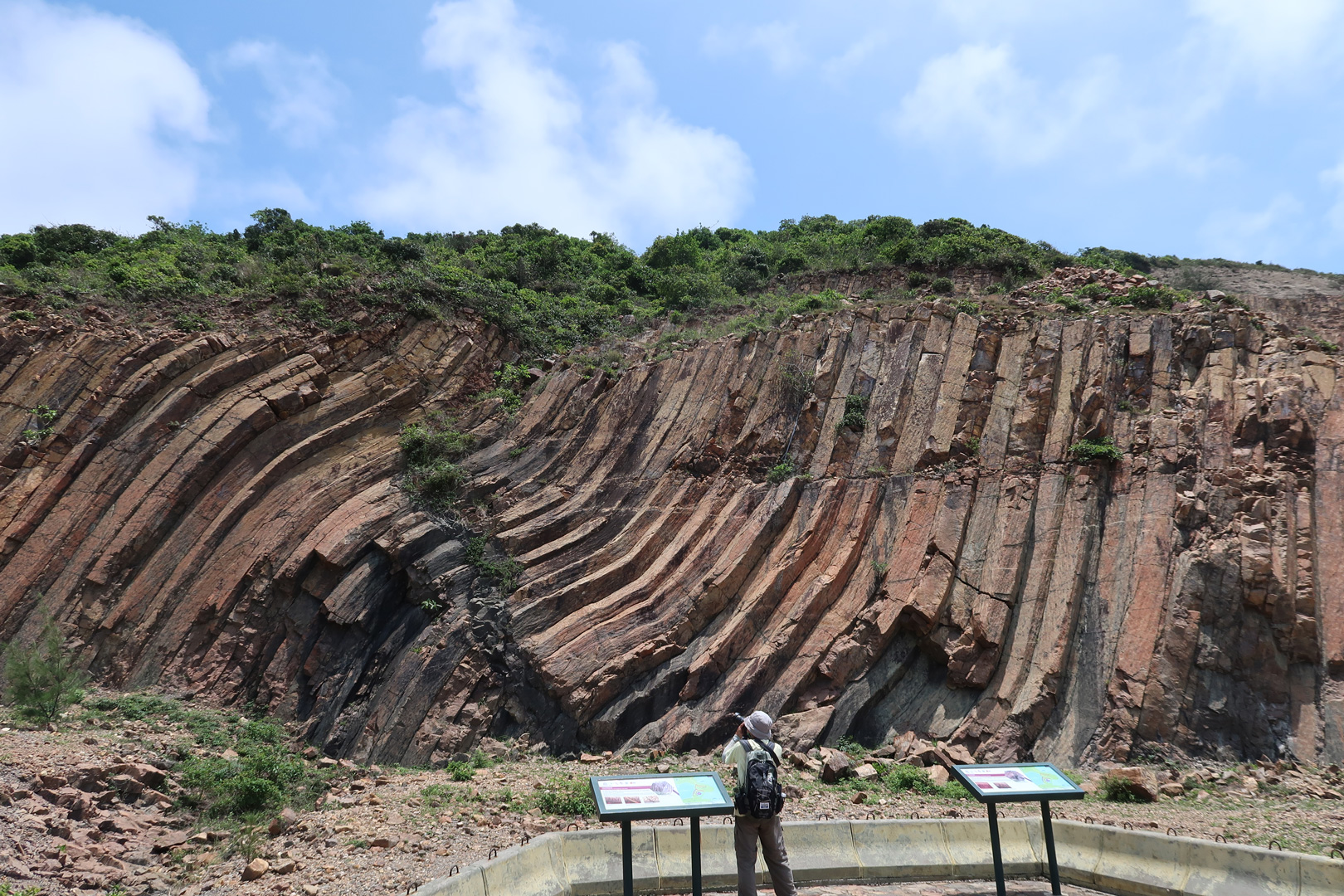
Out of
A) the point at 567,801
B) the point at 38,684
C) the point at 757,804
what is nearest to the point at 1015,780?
the point at 757,804

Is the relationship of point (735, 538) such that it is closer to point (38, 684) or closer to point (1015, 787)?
point (1015, 787)

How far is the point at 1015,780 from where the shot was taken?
20.6 ft

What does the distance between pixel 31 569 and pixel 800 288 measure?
2054 centimetres

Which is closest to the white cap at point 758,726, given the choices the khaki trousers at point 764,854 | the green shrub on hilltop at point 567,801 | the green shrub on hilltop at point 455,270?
Result: the khaki trousers at point 764,854

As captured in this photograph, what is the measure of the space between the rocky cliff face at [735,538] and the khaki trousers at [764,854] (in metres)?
5.43

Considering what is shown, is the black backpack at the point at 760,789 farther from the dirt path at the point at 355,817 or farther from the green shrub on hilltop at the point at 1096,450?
the green shrub on hilltop at the point at 1096,450

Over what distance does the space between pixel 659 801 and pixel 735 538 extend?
840 centimetres

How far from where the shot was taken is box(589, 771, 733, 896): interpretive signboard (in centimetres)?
530

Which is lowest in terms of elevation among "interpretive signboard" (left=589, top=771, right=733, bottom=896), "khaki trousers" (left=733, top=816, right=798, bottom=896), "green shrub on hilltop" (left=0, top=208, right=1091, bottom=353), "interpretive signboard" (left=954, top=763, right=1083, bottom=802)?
"khaki trousers" (left=733, top=816, right=798, bottom=896)

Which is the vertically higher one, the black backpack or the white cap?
the white cap

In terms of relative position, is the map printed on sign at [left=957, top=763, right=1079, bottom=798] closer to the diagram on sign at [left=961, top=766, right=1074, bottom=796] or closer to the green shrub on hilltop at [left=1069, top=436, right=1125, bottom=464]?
the diagram on sign at [left=961, top=766, right=1074, bottom=796]

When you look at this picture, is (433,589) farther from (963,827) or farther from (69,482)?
(963,827)

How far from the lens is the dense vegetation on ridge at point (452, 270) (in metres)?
18.3

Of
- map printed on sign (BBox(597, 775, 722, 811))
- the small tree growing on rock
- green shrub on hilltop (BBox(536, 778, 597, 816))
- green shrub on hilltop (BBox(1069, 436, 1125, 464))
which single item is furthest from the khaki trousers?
the small tree growing on rock
